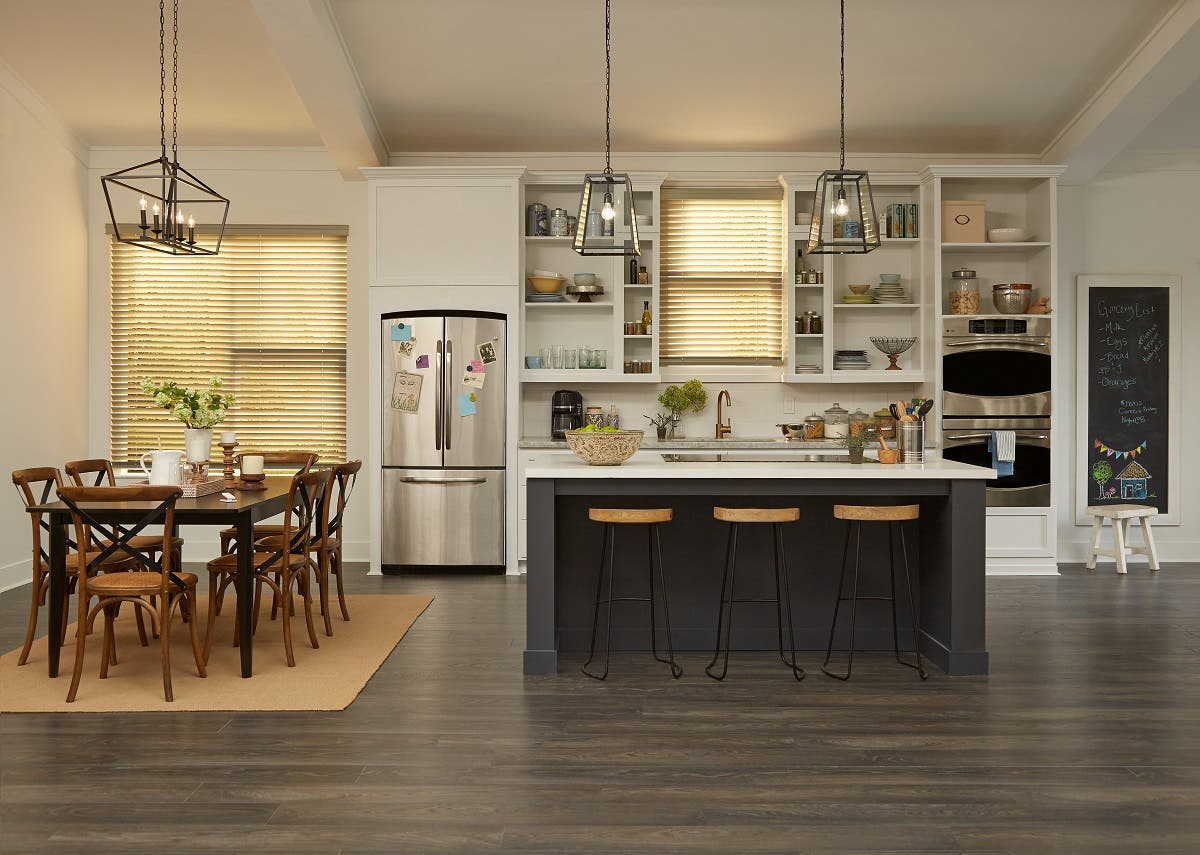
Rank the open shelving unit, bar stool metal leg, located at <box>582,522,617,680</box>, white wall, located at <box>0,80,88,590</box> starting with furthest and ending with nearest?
1. the open shelving unit
2. white wall, located at <box>0,80,88,590</box>
3. bar stool metal leg, located at <box>582,522,617,680</box>

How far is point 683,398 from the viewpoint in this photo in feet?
23.1

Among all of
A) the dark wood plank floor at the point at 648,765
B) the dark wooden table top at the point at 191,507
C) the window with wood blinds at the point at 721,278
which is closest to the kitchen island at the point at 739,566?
the dark wood plank floor at the point at 648,765

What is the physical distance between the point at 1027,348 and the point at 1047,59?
196cm

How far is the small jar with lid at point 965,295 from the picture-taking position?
6754 millimetres

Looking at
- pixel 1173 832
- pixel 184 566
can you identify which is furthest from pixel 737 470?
pixel 184 566

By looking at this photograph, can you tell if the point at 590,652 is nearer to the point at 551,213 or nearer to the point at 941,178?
the point at 551,213

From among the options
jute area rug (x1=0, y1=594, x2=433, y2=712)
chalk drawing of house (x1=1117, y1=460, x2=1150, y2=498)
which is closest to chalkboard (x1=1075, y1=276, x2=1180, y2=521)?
chalk drawing of house (x1=1117, y1=460, x2=1150, y2=498)

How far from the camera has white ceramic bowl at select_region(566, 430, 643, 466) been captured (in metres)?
4.21

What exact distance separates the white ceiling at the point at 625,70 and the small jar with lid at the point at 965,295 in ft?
3.52

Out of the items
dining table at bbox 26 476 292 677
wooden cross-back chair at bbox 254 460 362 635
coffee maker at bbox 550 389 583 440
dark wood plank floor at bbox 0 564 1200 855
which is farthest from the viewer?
coffee maker at bbox 550 389 583 440

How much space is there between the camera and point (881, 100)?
6.36 meters

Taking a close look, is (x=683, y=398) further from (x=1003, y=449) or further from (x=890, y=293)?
(x=1003, y=449)

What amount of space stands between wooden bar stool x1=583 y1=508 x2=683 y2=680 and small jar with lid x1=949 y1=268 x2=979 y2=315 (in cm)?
358

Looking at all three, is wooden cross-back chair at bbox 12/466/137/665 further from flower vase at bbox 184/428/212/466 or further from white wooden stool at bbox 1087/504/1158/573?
white wooden stool at bbox 1087/504/1158/573
